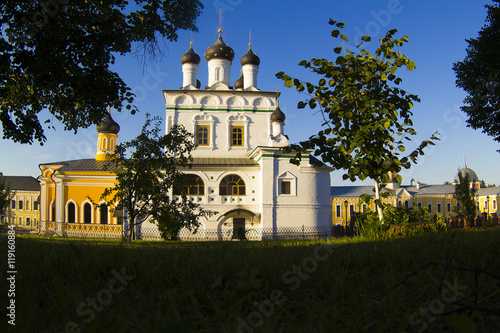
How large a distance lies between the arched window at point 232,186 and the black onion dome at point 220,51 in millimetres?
9052

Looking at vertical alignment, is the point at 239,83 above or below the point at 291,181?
above

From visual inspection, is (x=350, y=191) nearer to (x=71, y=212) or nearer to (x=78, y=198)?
(x=78, y=198)

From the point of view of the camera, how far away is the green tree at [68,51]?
21.0ft

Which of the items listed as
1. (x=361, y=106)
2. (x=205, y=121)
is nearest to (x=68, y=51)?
(x=361, y=106)

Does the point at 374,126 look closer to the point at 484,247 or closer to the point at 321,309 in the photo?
the point at 484,247

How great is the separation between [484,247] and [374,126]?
2.69m

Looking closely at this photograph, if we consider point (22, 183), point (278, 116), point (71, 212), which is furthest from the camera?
point (22, 183)

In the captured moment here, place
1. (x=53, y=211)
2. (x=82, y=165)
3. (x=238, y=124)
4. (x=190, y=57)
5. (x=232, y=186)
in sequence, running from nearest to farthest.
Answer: (x=232, y=186), (x=238, y=124), (x=190, y=57), (x=82, y=165), (x=53, y=211)

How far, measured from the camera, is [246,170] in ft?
75.8

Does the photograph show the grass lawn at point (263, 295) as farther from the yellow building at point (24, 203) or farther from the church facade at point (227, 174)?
the yellow building at point (24, 203)

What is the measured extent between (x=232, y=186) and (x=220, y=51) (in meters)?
9.87

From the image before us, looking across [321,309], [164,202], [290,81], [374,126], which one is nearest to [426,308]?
[321,309]

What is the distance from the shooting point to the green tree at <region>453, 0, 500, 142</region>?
41.8ft

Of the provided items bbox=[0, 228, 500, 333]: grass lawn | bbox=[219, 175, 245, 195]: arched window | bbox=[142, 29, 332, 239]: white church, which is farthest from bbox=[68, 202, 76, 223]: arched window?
bbox=[0, 228, 500, 333]: grass lawn
